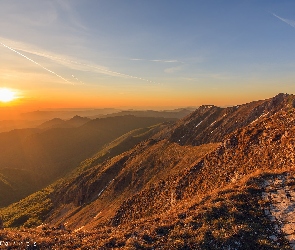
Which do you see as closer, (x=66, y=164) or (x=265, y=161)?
(x=265, y=161)

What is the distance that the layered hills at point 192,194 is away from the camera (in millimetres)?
12938

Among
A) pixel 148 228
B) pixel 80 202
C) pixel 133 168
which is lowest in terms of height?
pixel 80 202

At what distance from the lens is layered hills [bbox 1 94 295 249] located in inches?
509

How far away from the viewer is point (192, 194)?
1096 inches

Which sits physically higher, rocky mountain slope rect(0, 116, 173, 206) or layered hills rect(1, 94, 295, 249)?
layered hills rect(1, 94, 295, 249)

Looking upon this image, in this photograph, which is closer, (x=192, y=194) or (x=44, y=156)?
(x=192, y=194)

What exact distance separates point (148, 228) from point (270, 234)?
21.2ft

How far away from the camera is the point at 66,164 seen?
461ft

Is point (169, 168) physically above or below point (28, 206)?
above

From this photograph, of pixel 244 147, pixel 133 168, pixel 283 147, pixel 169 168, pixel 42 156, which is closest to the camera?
pixel 283 147

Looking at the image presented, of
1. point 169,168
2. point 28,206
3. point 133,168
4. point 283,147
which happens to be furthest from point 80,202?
point 283,147

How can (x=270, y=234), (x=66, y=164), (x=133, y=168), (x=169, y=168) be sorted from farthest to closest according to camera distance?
1. (x=66, y=164)
2. (x=133, y=168)
3. (x=169, y=168)
4. (x=270, y=234)

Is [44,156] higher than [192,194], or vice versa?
[192,194]

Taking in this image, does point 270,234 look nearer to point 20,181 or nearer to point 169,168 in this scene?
point 169,168
